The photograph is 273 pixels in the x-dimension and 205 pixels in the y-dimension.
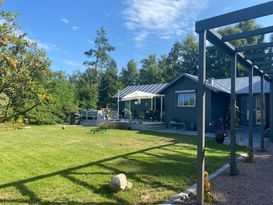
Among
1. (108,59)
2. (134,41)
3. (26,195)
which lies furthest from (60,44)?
(26,195)

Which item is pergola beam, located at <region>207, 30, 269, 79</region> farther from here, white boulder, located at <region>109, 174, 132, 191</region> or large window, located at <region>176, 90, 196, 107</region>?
large window, located at <region>176, 90, 196, 107</region>

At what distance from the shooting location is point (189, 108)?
1905 centimetres

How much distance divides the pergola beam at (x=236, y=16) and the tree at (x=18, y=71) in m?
2.60

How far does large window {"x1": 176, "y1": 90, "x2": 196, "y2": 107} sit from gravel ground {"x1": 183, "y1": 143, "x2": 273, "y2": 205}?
11226 mm

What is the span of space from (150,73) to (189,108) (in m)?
31.0

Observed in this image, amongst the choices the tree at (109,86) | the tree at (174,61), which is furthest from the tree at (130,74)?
the tree at (174,61)

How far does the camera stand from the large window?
1892cm

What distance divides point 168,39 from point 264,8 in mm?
49752

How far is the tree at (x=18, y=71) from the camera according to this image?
3.44m

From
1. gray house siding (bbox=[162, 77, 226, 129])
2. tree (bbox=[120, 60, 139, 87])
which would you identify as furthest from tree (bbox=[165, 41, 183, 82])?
gray house siding (bbox=[162, 77, 226, 129])

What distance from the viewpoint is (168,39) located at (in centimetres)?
5266

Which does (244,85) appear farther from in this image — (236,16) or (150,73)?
(150,73)

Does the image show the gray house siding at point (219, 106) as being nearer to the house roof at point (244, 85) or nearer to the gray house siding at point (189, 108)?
the gray house siding at point (189, 108)

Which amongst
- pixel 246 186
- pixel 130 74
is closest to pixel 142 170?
pixel 246 186
